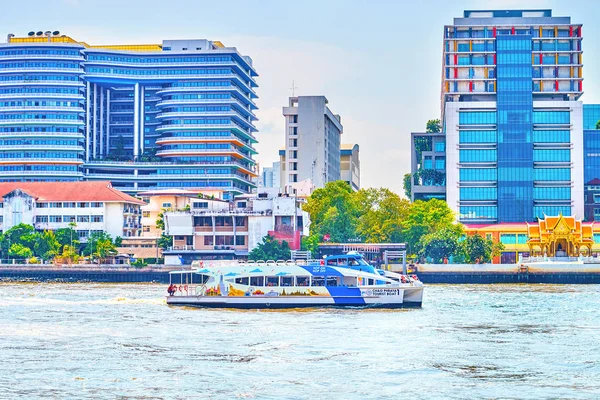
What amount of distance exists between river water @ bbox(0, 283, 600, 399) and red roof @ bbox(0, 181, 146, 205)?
77062mm

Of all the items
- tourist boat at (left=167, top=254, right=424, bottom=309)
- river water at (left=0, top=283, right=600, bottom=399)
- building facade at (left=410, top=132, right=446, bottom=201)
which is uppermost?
building facade at (left=410, top=132, right=446, bottom=201)

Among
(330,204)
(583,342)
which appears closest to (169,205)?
(330,204)

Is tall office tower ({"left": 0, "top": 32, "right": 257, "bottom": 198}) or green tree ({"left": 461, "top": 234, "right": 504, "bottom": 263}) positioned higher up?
tall office tower ({"left": 0, "top": 32, "right": 257, "bottom": 198})

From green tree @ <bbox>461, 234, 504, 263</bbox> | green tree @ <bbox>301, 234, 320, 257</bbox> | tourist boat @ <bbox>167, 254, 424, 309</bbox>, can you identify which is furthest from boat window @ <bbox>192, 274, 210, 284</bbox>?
green tree @ <bbox>461, 234, 504, 263</bbox>

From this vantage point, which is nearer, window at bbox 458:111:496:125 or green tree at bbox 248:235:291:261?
green tree at bbox 248:235:291:261

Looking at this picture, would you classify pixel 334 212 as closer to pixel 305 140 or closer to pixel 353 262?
pixel 305 140

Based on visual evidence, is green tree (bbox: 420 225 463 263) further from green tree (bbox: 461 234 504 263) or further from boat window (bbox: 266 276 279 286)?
boat window (bbox: 266 276 279 286)

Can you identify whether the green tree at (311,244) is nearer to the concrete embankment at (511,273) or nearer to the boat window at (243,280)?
the concrete embankment at (511,273)

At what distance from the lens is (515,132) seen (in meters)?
146

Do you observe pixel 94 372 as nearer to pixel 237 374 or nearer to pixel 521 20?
pixel 237 374

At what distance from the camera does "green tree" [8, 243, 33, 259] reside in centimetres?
12694

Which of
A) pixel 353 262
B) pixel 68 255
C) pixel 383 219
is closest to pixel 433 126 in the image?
pixel 383 219

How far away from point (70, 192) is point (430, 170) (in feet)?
167

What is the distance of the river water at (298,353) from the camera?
34312mm
